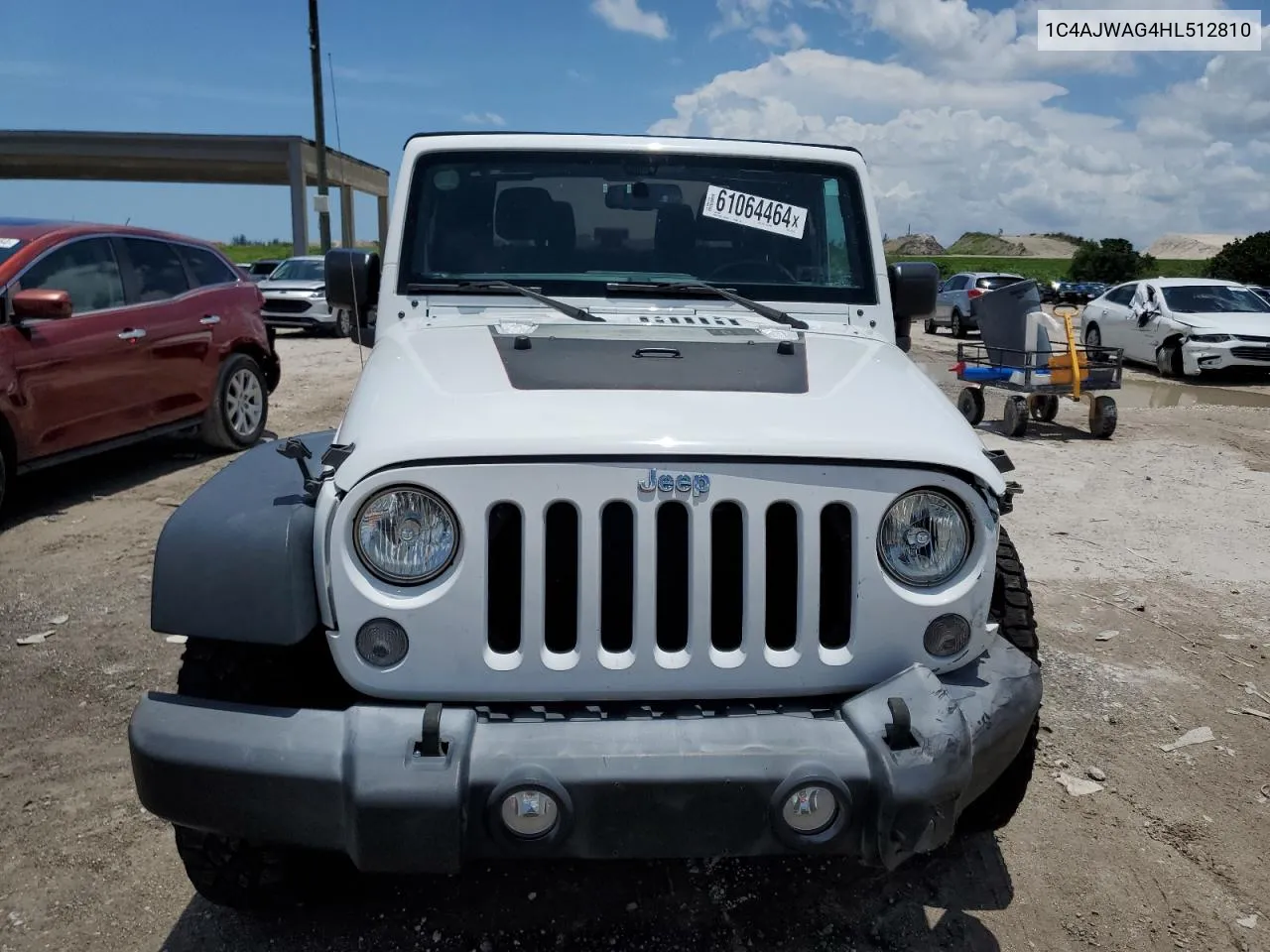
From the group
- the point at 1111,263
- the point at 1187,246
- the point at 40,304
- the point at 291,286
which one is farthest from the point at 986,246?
the point at 40,304

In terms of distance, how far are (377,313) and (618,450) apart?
6.00 feet

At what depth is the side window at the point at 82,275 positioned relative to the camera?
6312 millimetres

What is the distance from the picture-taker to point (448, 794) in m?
1.98

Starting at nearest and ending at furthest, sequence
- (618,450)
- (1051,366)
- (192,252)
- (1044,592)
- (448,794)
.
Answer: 1. (448,794)
2. (618,450)
3. (1044,592)
4. (192,252)
5. (1051,366)

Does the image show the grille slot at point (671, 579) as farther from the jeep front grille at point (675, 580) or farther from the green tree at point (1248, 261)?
the green tree at point (1248, 261)

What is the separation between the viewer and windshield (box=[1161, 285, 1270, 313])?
16.0m

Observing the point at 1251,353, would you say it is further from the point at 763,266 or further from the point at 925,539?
the point at 925,539

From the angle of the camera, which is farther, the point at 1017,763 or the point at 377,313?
the point at 377,313

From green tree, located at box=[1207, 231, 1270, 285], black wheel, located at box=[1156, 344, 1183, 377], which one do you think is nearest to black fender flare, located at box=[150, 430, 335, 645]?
black wheel, located at box=[1156, 344, 1183, 377]

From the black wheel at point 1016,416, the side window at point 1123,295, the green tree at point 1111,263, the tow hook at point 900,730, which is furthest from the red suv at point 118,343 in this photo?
the green tree at point 1111,263

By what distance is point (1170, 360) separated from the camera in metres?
15.7

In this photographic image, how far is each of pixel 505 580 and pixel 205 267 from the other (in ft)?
22.2

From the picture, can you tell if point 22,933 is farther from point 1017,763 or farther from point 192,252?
point 192,252

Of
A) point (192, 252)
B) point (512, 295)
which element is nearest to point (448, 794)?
point (512, 295)
